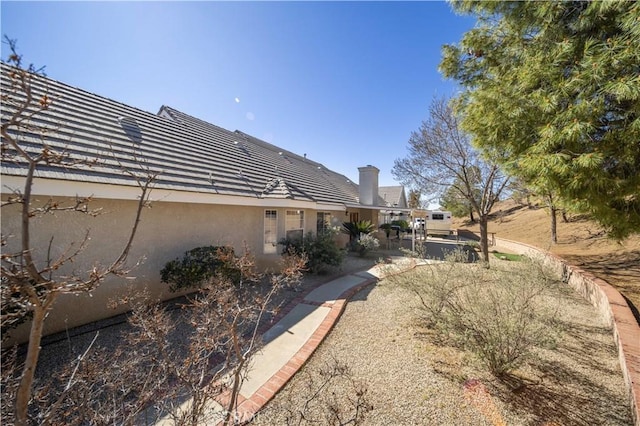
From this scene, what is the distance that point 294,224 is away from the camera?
12109mm

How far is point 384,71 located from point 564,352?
12302 millimetres

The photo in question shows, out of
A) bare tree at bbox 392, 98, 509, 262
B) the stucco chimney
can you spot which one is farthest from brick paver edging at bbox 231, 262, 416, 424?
the stucco chimney

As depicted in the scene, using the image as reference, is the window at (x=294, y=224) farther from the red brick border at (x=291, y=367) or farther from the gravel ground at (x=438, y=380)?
the gravel ground at (x=438, y=380)

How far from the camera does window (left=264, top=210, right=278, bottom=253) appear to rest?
35.9 feet

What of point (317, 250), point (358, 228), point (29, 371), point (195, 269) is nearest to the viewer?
point (29, 371)

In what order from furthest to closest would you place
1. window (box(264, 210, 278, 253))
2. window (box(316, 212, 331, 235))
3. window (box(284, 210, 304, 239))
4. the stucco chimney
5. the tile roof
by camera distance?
the stucco chimney < window (box(316, 212, 331, 235)) < window (box(284, 210, 304, 239)) < window (box(264, 210, 278, 253)) < the tile roof

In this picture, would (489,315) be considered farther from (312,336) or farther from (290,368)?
(290,368)

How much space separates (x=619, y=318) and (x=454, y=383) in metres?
4.46

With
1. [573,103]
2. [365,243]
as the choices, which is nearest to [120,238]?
[573,103]

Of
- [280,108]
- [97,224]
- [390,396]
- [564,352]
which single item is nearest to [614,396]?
[564,352]

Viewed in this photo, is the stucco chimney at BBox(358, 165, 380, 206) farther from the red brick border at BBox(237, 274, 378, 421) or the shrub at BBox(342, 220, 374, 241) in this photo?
the red brick border at BBox(237, 274, 378, 421)

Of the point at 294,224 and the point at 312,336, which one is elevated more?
the point at 294,224

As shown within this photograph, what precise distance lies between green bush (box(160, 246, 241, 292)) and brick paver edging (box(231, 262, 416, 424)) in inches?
93.4

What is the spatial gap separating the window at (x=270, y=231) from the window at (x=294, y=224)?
1.66 ft
